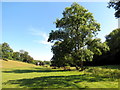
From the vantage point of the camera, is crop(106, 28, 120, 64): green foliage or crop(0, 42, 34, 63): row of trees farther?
crop(0, 42, 34, 63): row of trees

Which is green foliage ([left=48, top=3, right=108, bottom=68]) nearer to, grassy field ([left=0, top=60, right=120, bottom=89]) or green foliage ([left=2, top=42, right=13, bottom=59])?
grassy field ([left=0, top=60, right=120, bottom=89])

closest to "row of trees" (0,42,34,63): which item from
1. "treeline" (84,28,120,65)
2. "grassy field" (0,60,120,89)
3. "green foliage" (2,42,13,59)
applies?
"green foliage" (2,42,13,59)

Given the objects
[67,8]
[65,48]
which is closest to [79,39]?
[65,48]

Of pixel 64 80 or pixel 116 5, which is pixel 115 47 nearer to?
pixel 116 5

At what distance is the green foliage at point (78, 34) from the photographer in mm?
23344

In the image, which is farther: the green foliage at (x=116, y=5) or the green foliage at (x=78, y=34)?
the green foliage at (x=78, y=34)

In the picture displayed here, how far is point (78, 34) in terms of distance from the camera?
952 inches

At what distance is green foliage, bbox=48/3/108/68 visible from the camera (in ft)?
76.6

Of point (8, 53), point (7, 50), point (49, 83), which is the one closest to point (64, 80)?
point (49, 83)

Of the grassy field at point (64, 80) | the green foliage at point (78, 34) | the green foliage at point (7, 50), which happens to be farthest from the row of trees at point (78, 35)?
the green foliage at point (7, 50)

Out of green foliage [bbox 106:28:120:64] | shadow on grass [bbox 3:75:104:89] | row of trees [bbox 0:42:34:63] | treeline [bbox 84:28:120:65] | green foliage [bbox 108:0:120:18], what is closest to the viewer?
shadow on grass [bbox 3:75:104:89]

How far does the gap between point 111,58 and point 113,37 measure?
9377 millimetres

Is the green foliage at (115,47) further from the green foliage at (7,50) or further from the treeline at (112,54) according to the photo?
the green foliage at (7,50)

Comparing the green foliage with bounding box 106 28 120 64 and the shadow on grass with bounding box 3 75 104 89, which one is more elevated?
the green foliage with bounding box 106 28 120 64
